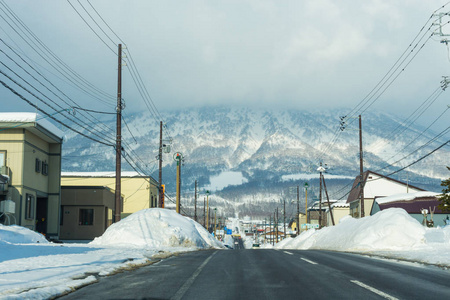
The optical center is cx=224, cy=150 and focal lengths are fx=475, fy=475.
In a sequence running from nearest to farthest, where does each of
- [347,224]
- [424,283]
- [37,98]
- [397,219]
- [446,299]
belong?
[446,299] → [424,283] → [37,98] → [397,219] → [347,224]

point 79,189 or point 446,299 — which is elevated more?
point 79,189

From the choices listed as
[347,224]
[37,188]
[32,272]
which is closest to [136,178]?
[37,188]

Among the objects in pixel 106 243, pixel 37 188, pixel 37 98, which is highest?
pixel 37 98

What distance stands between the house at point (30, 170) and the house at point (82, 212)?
1032 centimetres

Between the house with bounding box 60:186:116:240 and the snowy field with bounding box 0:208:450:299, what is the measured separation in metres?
18.7

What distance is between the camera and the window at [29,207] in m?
39.1

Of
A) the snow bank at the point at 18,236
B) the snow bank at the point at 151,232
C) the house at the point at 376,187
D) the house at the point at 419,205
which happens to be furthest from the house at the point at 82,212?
the house at the point at 376,187

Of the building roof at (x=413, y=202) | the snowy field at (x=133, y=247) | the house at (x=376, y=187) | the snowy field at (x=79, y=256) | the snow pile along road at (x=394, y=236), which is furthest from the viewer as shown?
the house at (x=376, y=187)

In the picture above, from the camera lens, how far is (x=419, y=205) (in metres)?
66.2

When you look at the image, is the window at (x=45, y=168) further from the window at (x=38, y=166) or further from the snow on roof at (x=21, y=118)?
the snow on roof at (x=21, y=118)

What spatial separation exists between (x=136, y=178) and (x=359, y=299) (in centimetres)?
6765

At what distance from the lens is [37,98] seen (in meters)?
23.5

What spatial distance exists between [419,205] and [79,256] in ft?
191

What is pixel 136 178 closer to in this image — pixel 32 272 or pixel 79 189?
pixel 79 189
